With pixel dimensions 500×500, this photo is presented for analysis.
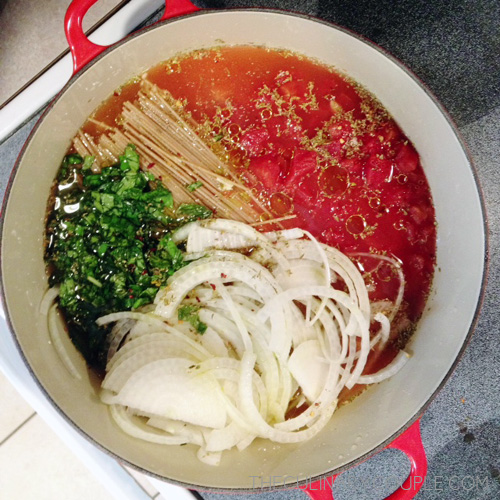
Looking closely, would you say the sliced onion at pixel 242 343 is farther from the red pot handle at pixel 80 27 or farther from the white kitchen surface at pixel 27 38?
the white kitchen surface at pixel 27 38

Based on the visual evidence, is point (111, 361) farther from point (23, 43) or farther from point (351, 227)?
point (23, 43)

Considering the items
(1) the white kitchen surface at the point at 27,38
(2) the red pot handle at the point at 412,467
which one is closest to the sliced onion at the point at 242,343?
(2) the red pot handle at the point at 412,467

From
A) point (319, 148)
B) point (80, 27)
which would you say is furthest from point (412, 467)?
point (80, 27)

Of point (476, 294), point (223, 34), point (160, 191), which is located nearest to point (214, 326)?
point (160, 191)

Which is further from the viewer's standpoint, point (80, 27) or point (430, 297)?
point (430, 297)

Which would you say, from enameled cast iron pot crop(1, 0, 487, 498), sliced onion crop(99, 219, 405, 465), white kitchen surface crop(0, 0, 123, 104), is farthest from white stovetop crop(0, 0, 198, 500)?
sliced onion crop(99, 219, 405, 465)

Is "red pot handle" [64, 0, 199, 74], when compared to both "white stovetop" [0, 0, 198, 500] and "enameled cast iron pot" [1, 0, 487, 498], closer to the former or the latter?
"enameled cast iron pot" [1, 0, 487, 498]

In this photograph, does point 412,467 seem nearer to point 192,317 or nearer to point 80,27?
point 192,317
